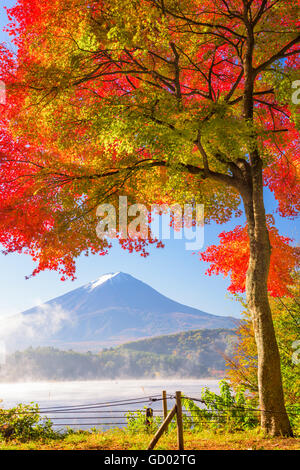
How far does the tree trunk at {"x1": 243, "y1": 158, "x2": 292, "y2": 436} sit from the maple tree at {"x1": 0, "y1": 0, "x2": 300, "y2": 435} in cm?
2

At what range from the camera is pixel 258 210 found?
27.9 ft

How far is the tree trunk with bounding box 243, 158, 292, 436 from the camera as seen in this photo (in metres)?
7.54

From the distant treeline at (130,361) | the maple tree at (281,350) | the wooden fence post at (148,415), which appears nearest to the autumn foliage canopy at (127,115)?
the maple tree at (281,350)

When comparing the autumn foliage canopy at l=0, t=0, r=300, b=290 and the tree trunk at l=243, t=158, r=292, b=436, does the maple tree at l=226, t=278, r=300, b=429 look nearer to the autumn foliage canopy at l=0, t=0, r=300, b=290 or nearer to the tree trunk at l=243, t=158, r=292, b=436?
the autumn foliage canopy at l=0, t=0, r=300, b=290

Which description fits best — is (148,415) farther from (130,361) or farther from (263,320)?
(130,361)

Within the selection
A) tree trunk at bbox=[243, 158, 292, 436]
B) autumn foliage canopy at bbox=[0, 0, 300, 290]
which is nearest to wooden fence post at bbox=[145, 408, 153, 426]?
tree trunk at bbox=[243, 158, 292, 436]

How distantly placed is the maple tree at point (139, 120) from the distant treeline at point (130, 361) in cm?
13071

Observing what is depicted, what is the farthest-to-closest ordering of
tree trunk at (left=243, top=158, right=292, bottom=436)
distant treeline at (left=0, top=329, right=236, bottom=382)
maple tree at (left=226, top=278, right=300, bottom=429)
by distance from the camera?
distant treeline at (left=0, top=329, right=236, bottom=382) < maple tree at (left=226, top=278, right=300, bottom=429) < tree trunk at (left=243, top=158, right=292, bottom=436)

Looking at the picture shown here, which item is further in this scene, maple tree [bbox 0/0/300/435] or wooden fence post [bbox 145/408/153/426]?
wooden fence post [bbox 145/408/153/426]

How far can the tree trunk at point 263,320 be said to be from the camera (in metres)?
7.54

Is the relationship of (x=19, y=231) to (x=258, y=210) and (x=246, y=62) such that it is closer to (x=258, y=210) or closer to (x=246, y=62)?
(x=258, y=210)

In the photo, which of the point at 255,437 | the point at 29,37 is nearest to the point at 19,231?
the point at 29,37

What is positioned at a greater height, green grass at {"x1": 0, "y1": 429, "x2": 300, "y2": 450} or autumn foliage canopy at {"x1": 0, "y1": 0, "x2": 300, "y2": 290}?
autumn foliage canopy at {"x1": 0, "y1": 0, "x2": 300, "y2": 290}

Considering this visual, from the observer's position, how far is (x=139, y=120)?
751 cm
